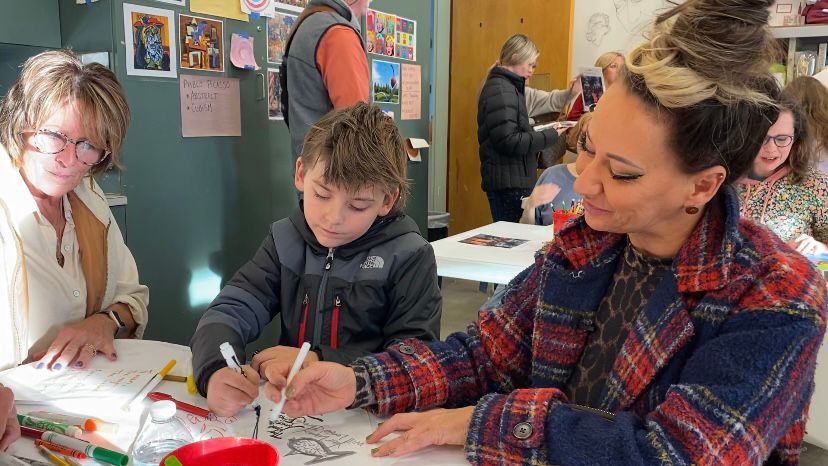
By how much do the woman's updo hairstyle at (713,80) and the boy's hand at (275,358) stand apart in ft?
2.13

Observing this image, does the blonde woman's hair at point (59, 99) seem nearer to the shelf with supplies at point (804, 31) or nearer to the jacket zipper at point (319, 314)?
the jacket zipper at point (319, 314)

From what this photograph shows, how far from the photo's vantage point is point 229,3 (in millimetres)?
2637

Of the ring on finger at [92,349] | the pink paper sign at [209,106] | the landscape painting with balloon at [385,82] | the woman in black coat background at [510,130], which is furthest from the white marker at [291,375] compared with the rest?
the woman in black coat background at [510,130]

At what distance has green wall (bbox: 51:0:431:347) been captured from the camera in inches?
93.2

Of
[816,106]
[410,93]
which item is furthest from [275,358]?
[410,93]

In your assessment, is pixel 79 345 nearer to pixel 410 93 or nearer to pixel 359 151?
pixel 359 151

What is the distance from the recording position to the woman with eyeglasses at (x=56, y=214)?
1.24 m

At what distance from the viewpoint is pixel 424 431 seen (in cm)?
90

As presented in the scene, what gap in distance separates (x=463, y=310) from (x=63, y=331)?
3135 millimetres

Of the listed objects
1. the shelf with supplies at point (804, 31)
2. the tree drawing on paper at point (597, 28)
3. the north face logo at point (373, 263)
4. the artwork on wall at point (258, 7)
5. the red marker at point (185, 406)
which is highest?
the tree drawing on paper at point (597, 28)

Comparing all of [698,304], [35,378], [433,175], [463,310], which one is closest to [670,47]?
[698,304]

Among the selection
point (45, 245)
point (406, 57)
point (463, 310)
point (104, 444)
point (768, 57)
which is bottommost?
point (463, 310)

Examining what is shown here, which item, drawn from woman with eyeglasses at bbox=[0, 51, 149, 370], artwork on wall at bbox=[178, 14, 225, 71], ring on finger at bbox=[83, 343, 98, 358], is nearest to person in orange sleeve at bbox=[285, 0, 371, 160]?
artwork on wall at bbox=[178, 14, 225, 71]

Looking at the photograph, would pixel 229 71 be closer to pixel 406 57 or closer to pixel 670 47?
pixel 406 57
